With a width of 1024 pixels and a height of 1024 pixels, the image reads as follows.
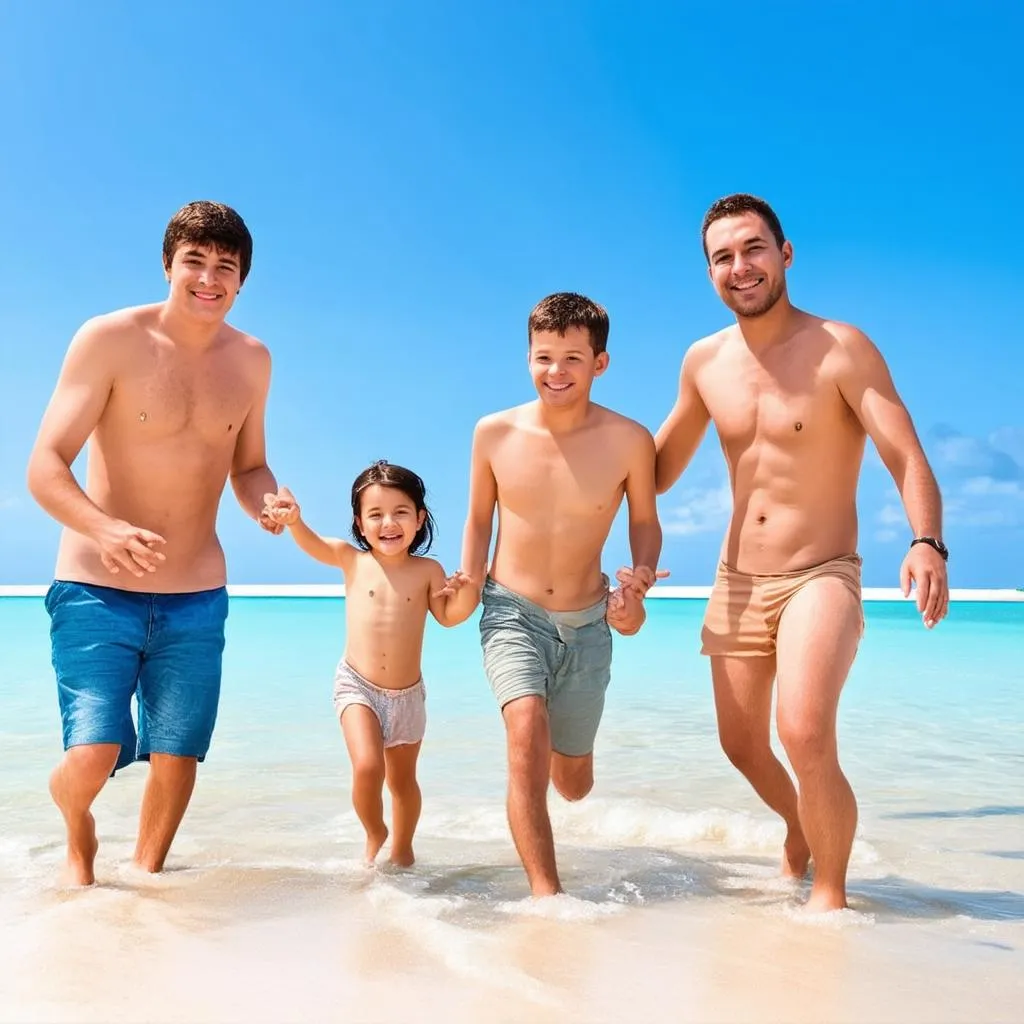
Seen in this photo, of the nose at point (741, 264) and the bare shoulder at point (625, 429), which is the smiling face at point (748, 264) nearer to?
the nose at point (741, 264)

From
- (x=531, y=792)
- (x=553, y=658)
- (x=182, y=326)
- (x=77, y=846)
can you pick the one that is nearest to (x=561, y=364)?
(x=553, y=658)

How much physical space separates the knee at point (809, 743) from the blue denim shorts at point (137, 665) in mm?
2112

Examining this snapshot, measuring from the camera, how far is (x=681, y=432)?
452cm

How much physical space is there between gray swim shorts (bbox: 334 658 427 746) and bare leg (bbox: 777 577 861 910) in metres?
1.50

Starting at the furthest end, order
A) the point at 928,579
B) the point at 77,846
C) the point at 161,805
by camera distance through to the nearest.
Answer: the point at 161,805 < the point at 77,846 < the point at 928,579

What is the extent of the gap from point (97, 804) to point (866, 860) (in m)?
3.84

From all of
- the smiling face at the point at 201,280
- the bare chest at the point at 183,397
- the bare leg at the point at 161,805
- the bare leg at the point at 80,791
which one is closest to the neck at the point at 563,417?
the bare chest at the point at 183,397

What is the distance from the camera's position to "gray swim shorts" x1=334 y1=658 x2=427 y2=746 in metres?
4.42

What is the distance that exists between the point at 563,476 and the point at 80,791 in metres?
2.05

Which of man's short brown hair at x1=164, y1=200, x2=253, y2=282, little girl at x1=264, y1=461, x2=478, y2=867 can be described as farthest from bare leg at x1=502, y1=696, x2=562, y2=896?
man's short brown hair at x1=164, y1=200, x2=253, y2=282

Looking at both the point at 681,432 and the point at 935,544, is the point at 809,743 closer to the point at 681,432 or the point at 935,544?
the point at 935,544

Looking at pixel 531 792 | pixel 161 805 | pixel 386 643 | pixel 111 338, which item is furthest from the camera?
pixel 386 643

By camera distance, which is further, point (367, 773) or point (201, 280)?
point (367, 773)

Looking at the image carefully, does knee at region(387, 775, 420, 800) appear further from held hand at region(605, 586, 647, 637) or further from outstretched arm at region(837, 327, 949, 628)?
outstretched arm at region(837, 327, 949, 628)
